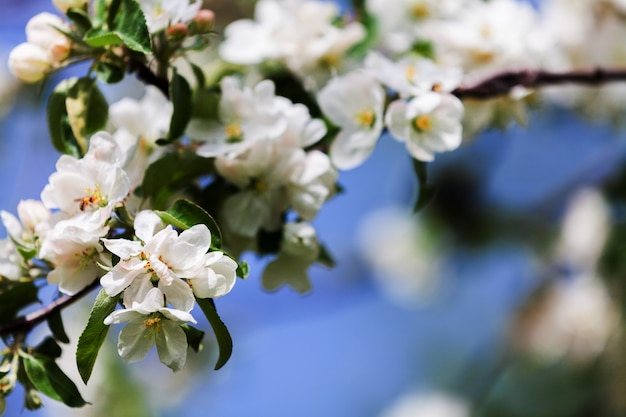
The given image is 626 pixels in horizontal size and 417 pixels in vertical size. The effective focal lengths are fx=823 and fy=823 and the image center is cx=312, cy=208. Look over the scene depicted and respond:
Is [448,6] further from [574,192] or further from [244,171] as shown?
[574,192]

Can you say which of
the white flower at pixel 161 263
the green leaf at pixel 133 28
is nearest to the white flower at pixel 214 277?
the white flower at pixel 161 263

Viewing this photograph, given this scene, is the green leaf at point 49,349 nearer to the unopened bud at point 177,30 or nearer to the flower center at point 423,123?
the unopened bud at point 177,30

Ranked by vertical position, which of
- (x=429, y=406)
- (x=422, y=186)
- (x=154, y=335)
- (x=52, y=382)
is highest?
(x=422, y=186)

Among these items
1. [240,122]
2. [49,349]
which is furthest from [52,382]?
[240,122]

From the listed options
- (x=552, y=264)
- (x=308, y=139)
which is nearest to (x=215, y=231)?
(x=308, y=139)

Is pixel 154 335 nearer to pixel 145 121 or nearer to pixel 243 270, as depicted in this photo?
pixel 243 270
